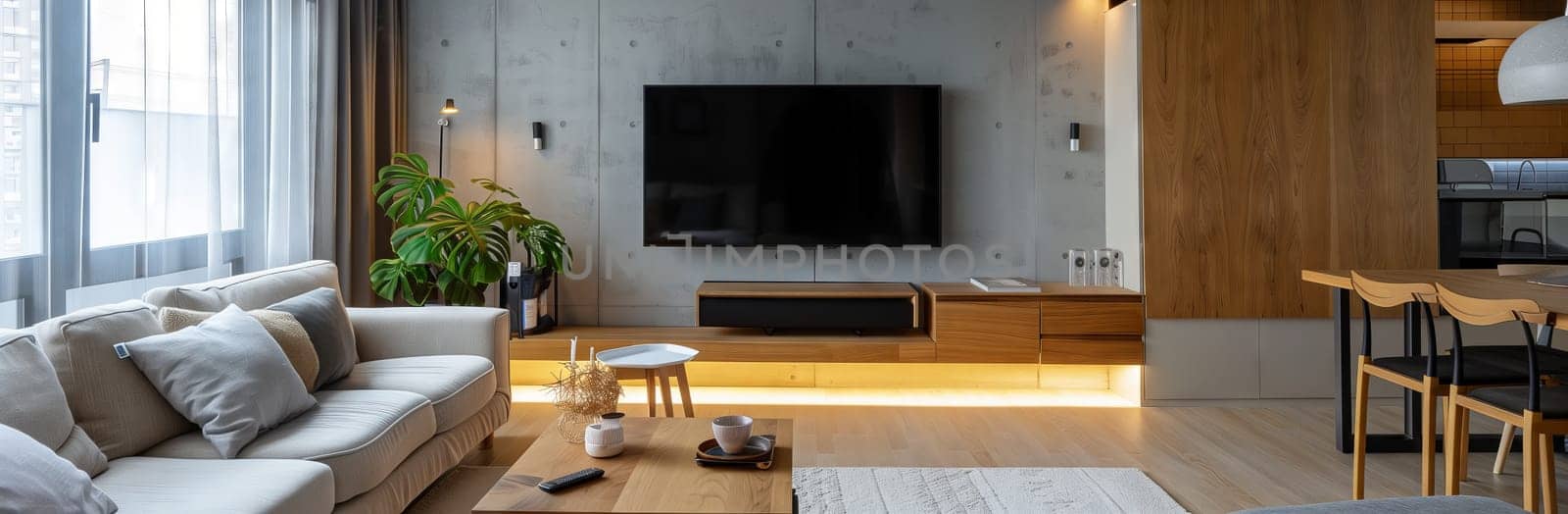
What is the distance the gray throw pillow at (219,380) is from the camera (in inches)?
93.7

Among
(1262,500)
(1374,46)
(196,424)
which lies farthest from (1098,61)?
(196,424)

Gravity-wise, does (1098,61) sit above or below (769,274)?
above

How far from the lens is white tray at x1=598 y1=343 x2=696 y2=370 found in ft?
11.3

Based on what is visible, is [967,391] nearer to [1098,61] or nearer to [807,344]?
[807,344]

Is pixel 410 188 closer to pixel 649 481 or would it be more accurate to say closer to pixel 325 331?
pixel 325 331

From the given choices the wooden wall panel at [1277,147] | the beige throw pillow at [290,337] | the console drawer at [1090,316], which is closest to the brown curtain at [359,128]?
the beige throw pillow at [290,337]

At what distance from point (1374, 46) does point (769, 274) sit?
3.05 meters

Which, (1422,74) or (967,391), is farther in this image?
(967,391)

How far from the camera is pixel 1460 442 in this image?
2.74 m

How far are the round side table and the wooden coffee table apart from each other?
2.78 feet

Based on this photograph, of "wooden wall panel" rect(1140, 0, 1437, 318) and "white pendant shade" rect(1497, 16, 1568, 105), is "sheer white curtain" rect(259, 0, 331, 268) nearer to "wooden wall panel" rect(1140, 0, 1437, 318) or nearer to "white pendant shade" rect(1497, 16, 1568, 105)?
"wooden wall panel" rect(1140, 0, 1437, 318)

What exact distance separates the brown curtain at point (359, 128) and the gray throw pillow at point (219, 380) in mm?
1804

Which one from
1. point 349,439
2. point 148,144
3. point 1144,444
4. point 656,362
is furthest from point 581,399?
point 1144,444

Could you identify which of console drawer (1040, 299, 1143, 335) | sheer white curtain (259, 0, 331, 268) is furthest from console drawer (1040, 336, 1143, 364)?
sheer white curtain (259, 0, 331, 268)
